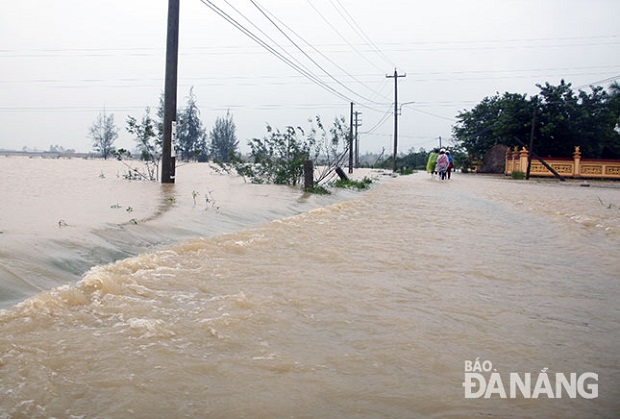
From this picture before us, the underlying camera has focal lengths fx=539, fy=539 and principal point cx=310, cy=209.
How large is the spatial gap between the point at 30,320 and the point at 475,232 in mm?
6306

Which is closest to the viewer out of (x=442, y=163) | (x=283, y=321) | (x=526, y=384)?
(x=526, y=384)

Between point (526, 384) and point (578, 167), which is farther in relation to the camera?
point (578, 167)

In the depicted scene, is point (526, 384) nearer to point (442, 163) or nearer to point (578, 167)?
point (442, 163)

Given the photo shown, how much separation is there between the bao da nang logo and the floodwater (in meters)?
0.03

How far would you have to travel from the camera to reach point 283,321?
10.8 feet

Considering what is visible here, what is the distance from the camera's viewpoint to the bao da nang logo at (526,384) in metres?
2.43

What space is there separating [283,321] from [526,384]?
142cm

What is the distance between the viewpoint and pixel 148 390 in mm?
2318

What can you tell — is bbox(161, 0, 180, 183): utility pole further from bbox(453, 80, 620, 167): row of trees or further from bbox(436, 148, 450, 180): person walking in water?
bbox(453, 80, 620, 167): row of trees

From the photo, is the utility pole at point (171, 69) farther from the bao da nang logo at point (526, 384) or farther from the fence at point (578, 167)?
the fence at point (578, 167)

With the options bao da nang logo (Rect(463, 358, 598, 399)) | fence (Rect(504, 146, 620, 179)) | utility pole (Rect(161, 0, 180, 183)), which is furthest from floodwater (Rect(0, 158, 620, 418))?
fence (Rect(504, 146, 620, 179))

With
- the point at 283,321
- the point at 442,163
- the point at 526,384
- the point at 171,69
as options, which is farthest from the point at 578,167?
the point at 526,384

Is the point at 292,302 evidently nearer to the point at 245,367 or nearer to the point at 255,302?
the point at 255,302

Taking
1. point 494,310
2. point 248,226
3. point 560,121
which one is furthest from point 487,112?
point 494,310
